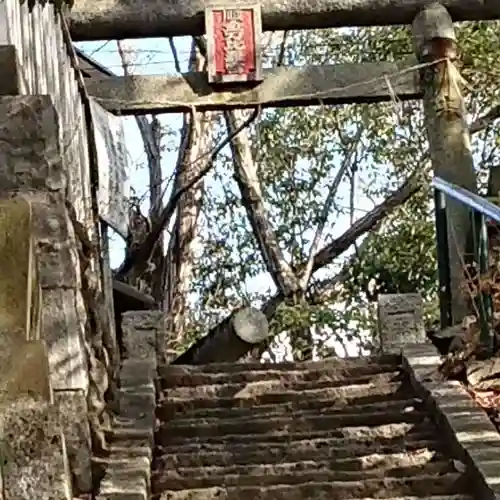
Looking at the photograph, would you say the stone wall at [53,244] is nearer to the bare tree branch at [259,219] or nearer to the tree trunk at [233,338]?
Result: the tree trunk at [233,338]

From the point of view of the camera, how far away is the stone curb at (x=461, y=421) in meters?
4.96

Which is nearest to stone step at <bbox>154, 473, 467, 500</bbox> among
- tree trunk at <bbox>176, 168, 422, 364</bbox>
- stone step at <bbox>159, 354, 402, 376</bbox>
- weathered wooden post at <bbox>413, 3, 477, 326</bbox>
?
stone step at <bbox>159, 354, 402, 376</bbox>

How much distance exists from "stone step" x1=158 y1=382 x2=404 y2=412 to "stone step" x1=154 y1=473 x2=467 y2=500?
1105 mm

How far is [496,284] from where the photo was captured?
6.01 meters

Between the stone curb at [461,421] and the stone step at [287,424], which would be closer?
the stone curb at [461,421]

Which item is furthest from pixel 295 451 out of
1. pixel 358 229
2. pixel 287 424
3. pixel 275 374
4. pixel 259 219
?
pixel 358 229

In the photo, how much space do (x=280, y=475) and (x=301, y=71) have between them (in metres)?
4.32

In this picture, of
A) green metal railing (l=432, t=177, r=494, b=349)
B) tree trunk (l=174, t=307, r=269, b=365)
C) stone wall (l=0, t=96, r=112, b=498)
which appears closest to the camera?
stone wall (l=0, t=96, r=112, b=498)

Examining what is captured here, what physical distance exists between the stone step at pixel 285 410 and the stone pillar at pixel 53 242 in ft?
4.09

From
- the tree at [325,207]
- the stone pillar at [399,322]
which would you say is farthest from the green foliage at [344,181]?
the stone pillar at [399,322]

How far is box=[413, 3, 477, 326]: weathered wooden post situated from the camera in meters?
8.09

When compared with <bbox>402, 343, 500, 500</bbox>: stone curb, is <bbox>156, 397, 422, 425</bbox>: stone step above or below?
below

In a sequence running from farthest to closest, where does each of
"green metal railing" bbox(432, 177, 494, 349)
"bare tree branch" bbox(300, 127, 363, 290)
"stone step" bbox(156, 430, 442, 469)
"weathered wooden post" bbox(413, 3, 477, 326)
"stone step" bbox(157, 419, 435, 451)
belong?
1. "bare tree branch" bbox(300, 127, 363, 290)
2. "weathered wooden post" bbox(413, 3, 477, 326)
3. "green metal railing" bbox(432, 177, 494, 349)
4. "stone step" bbox(157, 419, 435, 451)
5. "stone step" bbox(156, 430, 442, 469)

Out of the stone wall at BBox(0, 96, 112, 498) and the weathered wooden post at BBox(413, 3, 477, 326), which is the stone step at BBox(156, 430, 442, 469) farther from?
the weathered wooden post at BBox(413, 3, 477, 326)
